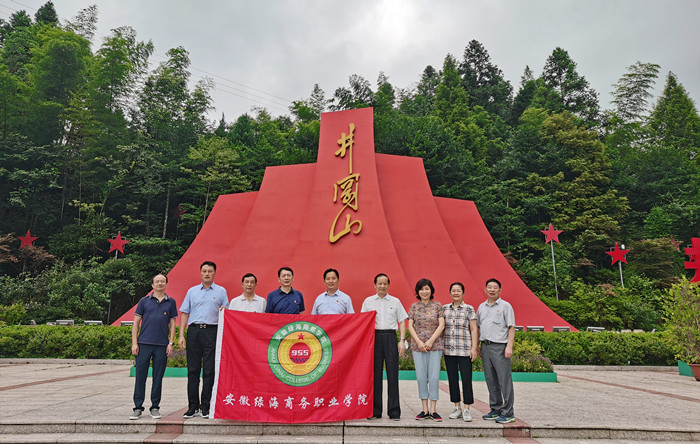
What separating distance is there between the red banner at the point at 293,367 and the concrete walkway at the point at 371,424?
12cm

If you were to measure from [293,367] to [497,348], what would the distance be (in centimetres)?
183

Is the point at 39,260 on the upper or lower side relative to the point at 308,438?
upper

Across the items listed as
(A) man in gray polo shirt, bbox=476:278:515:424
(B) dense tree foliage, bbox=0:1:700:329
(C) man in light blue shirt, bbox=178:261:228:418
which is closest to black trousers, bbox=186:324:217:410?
(C) man in light blue shirt, bbox=178:261:228:418

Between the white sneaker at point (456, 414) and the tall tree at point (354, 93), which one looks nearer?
the white sneaker at point (456, 414)

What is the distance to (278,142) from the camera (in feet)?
85.7

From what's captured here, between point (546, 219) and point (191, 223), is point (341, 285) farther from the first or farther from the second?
point (546, 219)

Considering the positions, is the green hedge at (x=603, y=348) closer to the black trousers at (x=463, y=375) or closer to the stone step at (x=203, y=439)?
the black trousers at (x=463, y=375)

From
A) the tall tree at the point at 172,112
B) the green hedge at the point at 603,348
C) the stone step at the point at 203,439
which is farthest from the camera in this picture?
the tall tree at the point at 172,112

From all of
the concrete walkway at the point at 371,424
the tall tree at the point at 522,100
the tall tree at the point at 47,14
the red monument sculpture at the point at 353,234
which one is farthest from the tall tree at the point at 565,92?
the tall tree at the point at 47,14

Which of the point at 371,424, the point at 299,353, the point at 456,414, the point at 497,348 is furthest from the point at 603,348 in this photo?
the point at 299,353

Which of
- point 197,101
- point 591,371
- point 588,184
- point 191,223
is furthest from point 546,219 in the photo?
point 197,101

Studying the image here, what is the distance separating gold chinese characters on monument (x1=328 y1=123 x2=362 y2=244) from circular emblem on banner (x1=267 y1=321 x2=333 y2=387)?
21.4 feet

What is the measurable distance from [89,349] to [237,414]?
279 inches

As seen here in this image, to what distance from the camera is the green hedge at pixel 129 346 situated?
848cm
